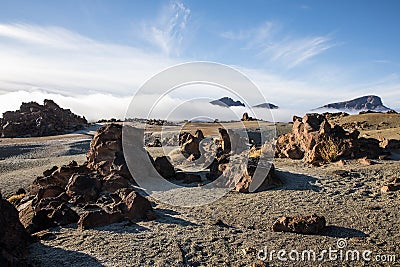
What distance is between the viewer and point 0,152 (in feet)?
86.2

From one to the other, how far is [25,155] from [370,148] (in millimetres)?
22652

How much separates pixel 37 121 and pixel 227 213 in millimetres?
37895

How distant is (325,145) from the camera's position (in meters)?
12.7

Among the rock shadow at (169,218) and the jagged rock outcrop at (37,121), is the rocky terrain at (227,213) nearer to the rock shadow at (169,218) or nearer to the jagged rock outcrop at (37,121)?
the rock shadow at (169,218)

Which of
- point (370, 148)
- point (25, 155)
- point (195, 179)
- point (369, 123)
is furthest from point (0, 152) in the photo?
point (369, 123)

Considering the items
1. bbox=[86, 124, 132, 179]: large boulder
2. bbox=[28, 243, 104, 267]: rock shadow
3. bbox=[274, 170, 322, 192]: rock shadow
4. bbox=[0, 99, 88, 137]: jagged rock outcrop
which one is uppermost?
bbox=[0, 99, 88, 137]: jagged rock outcrop

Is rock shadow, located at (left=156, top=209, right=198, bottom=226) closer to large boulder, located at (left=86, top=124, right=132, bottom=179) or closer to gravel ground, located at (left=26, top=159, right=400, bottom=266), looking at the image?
gravel ground, located at (left=26, top=159, right=400, bottom=266)

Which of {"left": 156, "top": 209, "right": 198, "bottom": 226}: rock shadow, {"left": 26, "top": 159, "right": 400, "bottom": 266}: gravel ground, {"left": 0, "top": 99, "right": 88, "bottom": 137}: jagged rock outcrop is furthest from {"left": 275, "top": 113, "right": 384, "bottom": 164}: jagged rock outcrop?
{"left": 0, "top": 99, "right": 88, "bottom": 137}: jagged rock outcrop

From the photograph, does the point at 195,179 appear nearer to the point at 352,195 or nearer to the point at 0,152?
the point at 352,195

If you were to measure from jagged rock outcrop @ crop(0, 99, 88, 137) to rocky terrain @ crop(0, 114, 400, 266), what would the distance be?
91.8 ft

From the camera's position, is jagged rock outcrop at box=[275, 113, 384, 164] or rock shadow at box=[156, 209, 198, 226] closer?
rock shadow at box=[156, 209, 198, 226]

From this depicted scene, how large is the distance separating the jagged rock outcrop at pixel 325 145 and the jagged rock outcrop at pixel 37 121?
32624 mm

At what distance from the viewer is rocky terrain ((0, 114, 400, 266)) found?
6129 millimetres

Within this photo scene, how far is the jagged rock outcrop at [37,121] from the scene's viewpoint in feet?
127
